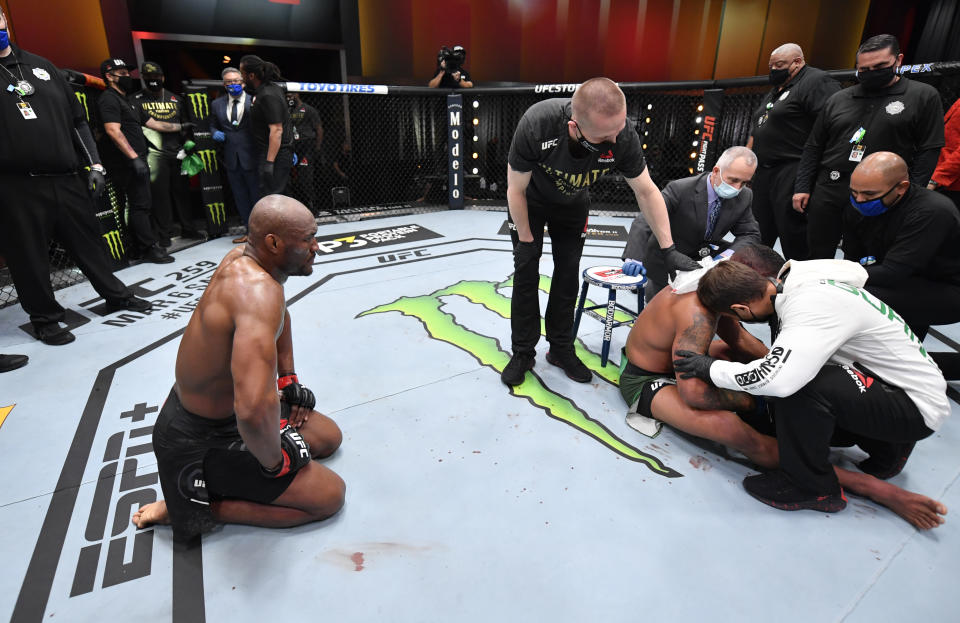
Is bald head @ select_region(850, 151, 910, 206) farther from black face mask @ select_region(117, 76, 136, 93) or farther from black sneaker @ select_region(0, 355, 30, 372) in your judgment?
black face mask @ select_region(117, 76, 136, 93)

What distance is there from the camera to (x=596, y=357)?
9.02ft

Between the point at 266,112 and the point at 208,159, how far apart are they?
3.22 feet

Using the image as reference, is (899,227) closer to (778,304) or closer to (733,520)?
(778,304)

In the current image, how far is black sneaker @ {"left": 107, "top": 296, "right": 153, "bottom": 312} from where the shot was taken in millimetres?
3248

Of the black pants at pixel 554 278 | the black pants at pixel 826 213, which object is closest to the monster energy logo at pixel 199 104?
the black pants at pixel 554 278

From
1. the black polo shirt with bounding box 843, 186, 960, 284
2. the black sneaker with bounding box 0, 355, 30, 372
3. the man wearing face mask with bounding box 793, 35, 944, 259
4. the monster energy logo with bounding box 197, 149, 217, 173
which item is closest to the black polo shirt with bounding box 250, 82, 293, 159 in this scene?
the monster energy logo with bounding box 197, 149, 217, 173

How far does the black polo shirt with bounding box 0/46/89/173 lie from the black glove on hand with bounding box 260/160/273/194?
1.82m

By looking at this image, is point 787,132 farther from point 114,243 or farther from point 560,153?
point 114,243

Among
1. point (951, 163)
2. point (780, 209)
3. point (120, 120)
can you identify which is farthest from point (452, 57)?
point (951, 163)

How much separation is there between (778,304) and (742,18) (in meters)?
8.99

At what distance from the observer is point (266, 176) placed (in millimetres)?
4688

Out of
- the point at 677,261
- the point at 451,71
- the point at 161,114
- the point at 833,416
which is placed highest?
the point at 451,71

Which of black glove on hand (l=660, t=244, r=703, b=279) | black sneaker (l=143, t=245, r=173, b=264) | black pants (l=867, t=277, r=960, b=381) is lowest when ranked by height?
black sneaker (l=143, t=245, r=173, b=264)

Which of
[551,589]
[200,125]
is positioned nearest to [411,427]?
[551,589]
